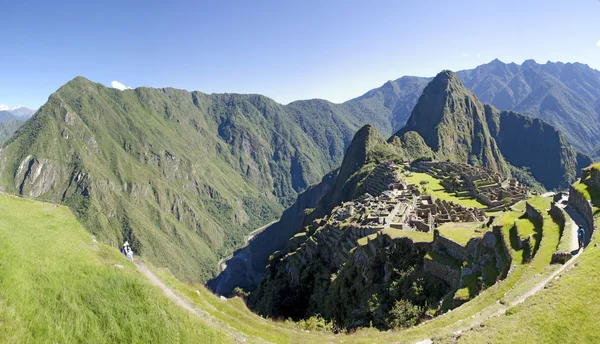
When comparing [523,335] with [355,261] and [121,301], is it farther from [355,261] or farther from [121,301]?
[355,261]

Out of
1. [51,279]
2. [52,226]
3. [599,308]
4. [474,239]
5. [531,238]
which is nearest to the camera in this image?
Answer: [51,279]

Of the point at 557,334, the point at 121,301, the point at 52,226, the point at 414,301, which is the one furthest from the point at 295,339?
the point at 414,301

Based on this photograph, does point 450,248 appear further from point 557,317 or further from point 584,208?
point 557,317

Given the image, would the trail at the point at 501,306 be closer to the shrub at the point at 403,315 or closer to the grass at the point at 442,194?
the shrub at the point at 403,315

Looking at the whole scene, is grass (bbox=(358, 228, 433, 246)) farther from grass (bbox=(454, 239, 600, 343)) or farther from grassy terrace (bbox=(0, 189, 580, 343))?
grass (bbox=(454, 239, 600, 343))

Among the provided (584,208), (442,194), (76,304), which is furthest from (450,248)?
(442,194)

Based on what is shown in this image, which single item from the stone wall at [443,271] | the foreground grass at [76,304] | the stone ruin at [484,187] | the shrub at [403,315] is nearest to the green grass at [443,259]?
the stone wall at [443,271]

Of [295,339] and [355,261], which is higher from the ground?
[295,339]
